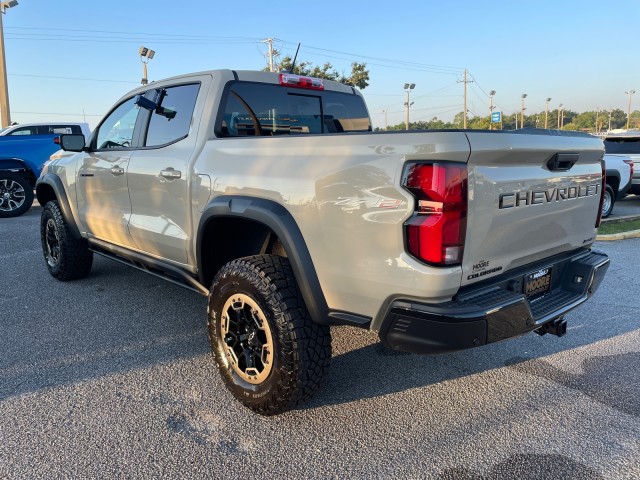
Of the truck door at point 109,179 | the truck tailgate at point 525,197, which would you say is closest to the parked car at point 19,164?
the truck door at point 109,179

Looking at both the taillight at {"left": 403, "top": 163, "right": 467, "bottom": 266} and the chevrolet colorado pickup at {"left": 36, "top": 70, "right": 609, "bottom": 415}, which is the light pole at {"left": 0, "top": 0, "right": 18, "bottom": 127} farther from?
the taillight at {"left": 403, "top": 163, "right": 467, "bottom": 266}

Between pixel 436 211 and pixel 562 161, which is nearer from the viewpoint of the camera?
pixel 436 211

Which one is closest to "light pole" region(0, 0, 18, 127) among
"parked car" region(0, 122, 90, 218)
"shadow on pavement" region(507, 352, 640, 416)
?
"parked car" region(0, 122, 90, 218)

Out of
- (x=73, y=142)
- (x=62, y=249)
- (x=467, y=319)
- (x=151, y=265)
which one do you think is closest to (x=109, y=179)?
(x=73, y=142)

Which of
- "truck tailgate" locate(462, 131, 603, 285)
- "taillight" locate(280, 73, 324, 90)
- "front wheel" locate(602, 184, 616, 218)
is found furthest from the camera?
"front wheel" locate(602, 184, 616, 218)

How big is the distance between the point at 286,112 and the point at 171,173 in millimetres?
1015

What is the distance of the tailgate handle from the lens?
2.52 meters

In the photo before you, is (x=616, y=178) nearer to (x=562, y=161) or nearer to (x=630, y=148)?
(x=630, y=148)

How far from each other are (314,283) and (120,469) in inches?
48.8

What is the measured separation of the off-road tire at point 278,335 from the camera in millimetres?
2488

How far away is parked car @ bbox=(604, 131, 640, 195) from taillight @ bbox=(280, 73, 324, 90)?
9.21 metres

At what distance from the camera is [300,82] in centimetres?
380

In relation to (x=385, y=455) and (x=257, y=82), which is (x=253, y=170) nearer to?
(x=257, y=82)

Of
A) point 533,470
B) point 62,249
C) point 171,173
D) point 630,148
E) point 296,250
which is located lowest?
point 533,470
